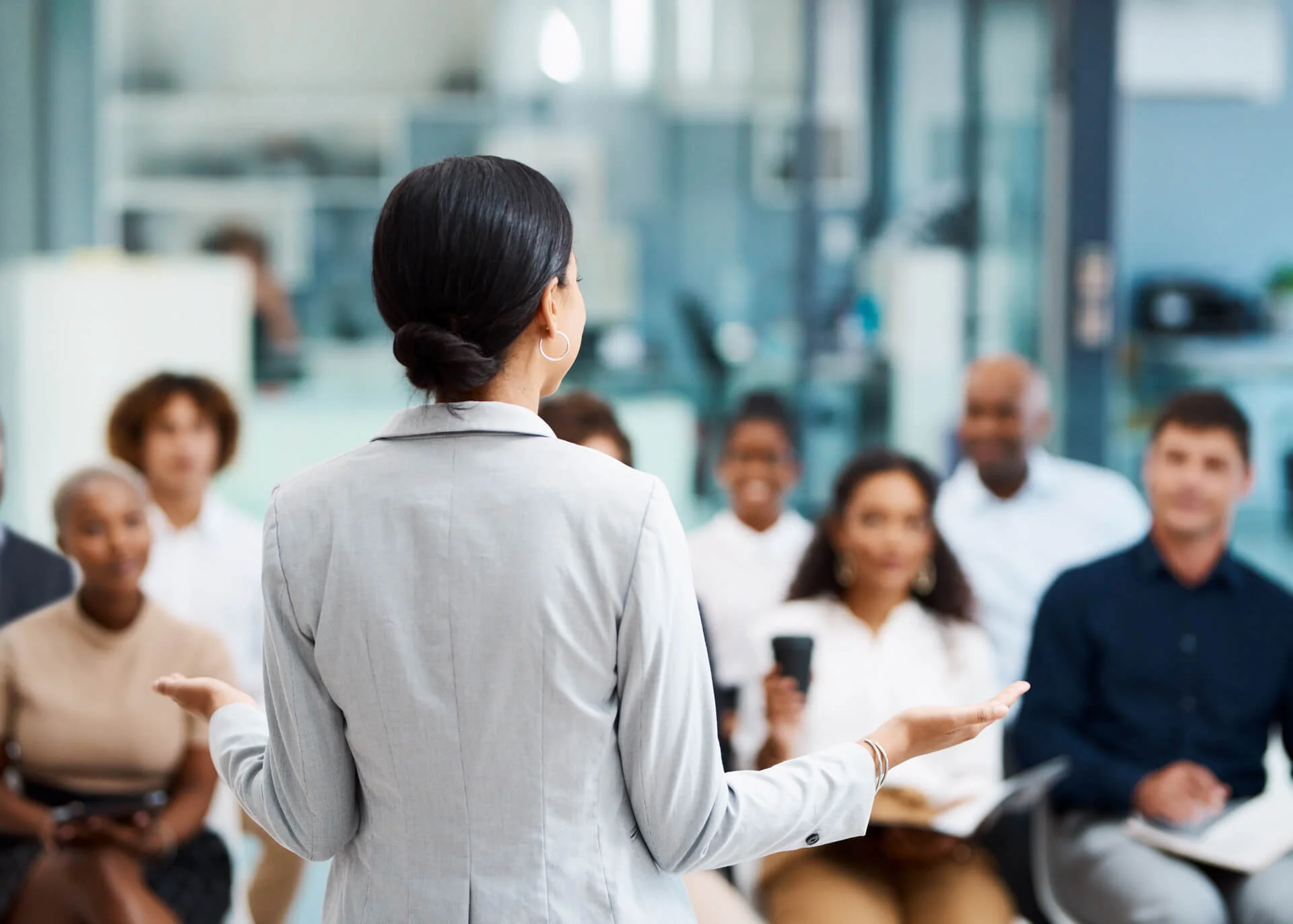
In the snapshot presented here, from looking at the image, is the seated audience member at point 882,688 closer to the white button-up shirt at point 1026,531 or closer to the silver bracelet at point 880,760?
the white button-up shirt at point 1026,531

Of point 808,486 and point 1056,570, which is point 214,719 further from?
point 808,486

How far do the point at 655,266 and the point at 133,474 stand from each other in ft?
7.07

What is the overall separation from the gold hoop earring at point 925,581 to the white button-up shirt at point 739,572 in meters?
0.22

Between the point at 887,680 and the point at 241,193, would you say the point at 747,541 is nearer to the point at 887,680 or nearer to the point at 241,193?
the point at 887,680

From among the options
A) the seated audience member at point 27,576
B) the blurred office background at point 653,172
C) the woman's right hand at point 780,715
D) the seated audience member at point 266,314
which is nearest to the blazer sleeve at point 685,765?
the woman's right hand at point 780,715

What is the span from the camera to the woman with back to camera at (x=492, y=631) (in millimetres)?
904

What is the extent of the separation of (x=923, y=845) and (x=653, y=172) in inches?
104

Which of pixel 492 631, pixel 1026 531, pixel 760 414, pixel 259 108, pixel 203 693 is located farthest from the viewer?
pixel 259 108

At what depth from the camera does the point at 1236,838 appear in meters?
1.98

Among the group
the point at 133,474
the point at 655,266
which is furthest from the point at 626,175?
the point at 133,474

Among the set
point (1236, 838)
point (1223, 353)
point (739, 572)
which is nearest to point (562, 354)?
point (1236, 838)

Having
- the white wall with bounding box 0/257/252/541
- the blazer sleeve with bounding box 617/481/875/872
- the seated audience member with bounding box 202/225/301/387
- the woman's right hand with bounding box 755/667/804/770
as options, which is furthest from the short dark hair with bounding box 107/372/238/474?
the blazer sleeve with bounding box 617/481/875/872

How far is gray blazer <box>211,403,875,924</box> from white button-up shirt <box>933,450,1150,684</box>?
75.3 inches

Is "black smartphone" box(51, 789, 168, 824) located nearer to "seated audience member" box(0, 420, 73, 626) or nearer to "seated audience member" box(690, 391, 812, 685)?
"seated audience member" box(0, 420, 73, 626)
